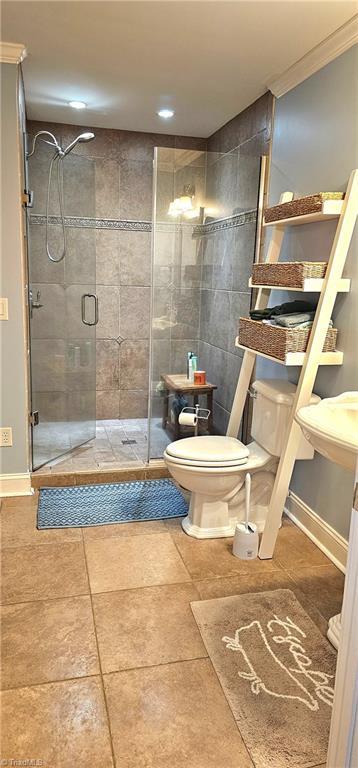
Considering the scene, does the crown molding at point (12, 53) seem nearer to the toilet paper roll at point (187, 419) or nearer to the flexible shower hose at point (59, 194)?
the flexible shower hose at point (59, 194)

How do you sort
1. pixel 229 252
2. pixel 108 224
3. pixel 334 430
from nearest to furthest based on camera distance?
1. pixel 334 430
2. pixel 229 252
3. pixel 108 224

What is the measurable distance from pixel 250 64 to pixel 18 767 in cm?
308

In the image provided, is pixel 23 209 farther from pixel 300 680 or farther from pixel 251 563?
pixel 300 680

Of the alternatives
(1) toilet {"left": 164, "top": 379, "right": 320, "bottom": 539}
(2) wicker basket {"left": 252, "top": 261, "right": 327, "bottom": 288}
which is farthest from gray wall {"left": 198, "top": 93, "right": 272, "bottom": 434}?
(1) toilet {"left": 164, "top": 379, "right": 320, "bottom": 539}

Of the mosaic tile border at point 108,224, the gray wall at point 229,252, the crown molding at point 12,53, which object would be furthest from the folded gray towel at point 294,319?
the mosaic tile border at point 108,224

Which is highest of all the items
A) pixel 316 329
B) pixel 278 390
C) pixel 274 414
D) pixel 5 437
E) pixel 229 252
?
pixel 229 252

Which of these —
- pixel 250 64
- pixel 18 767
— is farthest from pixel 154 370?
pixel 18 767

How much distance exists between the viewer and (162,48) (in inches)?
103

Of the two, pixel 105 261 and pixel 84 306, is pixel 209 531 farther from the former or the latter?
pixel 105 261

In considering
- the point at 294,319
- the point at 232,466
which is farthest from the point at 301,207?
the point at 232,466

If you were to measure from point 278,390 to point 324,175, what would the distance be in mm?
1048

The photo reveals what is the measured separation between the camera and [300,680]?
185cm

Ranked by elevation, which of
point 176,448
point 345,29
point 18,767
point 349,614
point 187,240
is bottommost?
point 18,767

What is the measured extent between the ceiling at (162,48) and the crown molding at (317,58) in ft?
0.11
